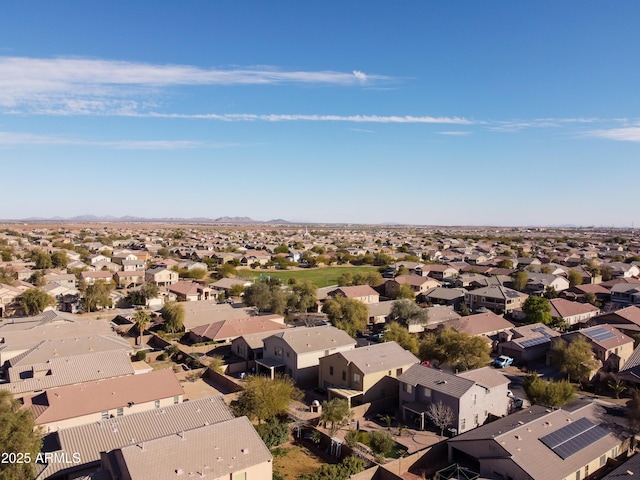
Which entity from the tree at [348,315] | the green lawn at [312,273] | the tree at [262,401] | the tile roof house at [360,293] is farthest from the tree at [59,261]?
the tree at [262,401]

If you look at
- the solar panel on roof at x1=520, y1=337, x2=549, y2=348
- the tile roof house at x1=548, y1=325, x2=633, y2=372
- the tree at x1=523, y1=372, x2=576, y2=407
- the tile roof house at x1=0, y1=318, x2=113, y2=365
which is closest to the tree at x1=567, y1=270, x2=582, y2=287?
the solar panel on roof at x1=520, y1=337, x2=549, y2=348

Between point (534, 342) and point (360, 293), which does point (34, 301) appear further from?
point (534, 342)

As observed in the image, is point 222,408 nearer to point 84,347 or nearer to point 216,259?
point 84,347

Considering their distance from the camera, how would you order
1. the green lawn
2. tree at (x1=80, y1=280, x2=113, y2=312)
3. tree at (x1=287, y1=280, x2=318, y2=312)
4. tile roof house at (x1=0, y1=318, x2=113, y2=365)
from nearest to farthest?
tile roof house at (x1=0, y1=318, x2=113, y2=365), tree at (x1=287, y1=280, x2=318, y2=312), tree at (x1=80, y1=280, x2=113, y2=312), the green lawn

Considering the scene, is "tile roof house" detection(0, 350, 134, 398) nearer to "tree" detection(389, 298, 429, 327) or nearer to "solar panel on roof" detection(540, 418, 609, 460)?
"solar panel on roof" detection(540, 418, 609, 460)

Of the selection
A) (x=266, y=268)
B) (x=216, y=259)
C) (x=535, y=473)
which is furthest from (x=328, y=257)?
(x=535, y=473)

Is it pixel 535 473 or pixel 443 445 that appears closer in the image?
pixel 535 473

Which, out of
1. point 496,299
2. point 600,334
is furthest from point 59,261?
point 600,334
